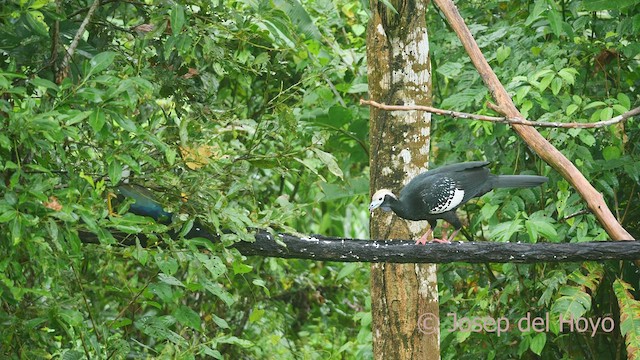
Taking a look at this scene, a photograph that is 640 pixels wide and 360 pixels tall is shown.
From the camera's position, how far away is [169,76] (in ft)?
9.65

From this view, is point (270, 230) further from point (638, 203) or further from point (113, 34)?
point (638, 203)

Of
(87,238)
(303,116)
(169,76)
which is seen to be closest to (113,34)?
(169,76)

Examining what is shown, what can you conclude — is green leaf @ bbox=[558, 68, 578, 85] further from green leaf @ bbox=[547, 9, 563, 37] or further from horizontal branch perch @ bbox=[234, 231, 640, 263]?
horizontal branch perch @ bbox=[234, 231, 640, 263]

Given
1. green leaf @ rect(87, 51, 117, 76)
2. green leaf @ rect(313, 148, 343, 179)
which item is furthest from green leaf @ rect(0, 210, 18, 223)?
green leaf @ rect(313, 148, 343, 179)

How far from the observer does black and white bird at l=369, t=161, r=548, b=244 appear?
9.47 feet

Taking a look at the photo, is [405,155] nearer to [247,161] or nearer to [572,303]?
[247,161]

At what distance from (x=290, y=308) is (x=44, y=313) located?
8.33 ft

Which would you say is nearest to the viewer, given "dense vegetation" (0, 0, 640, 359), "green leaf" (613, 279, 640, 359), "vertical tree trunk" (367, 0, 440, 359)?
"dense vegetation" (0, 0, 640, 359)

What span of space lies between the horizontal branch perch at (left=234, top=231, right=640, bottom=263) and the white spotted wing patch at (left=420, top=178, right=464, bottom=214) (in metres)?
0.19

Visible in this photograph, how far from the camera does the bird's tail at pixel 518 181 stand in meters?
2.97

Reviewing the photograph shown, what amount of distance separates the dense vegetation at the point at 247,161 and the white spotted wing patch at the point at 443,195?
1.16 ft

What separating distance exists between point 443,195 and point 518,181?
0.92 ft

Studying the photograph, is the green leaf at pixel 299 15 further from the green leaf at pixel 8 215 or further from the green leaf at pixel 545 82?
the green leaf at pixel 545 82

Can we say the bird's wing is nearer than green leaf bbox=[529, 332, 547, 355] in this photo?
Yes
